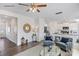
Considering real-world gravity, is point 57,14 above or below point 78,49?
above

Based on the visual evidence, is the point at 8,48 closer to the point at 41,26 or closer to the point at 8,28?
the point at 8,28

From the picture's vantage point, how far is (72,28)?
2029 mm

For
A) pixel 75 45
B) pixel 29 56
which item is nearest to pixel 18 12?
pixel 29 56

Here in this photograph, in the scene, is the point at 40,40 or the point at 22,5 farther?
the point at 40,40

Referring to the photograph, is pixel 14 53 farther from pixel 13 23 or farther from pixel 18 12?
pixel 18 12

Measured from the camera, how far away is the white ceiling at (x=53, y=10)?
1958mm

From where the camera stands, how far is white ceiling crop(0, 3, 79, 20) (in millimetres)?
1958

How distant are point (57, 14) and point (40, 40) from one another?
61 centimetres

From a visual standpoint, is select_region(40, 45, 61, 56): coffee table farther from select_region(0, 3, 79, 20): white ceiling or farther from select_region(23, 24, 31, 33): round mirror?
select_region(0, 3, 79, 20): white ceiling

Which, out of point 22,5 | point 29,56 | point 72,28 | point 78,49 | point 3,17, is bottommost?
point 29,56

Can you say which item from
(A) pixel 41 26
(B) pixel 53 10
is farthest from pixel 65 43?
(B) pixel 53 10

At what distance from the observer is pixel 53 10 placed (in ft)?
6.64

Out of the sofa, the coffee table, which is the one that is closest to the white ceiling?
the sofa

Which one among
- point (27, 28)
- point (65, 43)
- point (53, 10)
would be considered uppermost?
point (53, 10)
